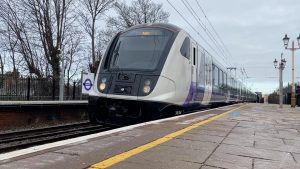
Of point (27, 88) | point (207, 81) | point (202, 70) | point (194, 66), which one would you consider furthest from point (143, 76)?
point (27, 88)

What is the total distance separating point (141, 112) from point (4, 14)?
76.6 ft

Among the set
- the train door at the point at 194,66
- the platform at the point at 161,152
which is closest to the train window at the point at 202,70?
the train door at the point at 194,66

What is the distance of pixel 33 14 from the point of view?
31156 mm

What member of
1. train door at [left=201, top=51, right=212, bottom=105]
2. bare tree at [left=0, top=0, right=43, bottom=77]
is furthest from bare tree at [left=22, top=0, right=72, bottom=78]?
train door at [left=201, top=51, right=212, bottom=105]

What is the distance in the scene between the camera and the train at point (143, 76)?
34.1 feet

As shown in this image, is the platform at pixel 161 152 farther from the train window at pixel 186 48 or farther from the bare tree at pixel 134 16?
the bare tree at pixel 134 16

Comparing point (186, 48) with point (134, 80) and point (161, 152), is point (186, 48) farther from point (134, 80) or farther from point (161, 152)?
point (161, 152)

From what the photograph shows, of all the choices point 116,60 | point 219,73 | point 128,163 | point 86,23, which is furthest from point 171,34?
point 86,23

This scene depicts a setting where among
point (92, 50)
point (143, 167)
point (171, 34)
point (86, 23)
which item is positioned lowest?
point (143, 167)

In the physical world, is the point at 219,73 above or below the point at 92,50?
below

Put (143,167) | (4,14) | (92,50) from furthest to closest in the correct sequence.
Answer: (92,50) < (4,14) < (143,167)

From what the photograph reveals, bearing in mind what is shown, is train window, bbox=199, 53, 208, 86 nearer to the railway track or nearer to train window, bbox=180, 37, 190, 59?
train window, bbox=180, 37, 190, 59

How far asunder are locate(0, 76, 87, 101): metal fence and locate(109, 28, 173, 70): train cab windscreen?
1030 cm

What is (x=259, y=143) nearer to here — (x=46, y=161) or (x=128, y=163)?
(x=128, y=163)
